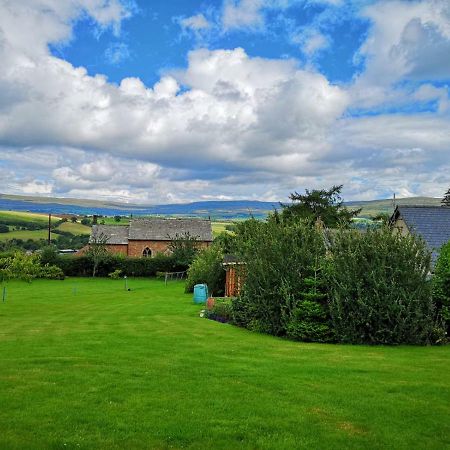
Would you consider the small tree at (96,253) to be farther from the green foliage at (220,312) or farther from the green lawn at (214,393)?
the green lawn at (214,393)

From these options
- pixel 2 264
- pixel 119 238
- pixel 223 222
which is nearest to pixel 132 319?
pixel 2 264

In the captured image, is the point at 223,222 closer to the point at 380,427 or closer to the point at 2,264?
the point at 2,264

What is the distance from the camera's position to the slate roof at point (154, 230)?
75.6 m

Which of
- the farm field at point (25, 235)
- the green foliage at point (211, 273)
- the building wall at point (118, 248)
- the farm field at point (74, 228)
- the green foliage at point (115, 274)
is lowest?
the green foliage at point (115, 274)

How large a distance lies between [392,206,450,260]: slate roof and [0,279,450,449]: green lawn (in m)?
13.6

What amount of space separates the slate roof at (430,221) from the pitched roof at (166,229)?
44005 mm

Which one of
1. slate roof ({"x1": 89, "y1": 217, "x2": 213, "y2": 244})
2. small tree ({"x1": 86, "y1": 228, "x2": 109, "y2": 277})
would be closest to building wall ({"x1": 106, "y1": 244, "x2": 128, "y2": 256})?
slate roof ({"x1": 89, "y1": 217, "x2": 213, "y2": 244})

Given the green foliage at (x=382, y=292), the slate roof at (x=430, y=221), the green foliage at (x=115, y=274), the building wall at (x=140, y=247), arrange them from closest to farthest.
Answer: the green foliage at (x=382, y=292)
the slate roof at (x=430, y=221)
the green foliage at (x=115, y=274)
the building wall at (x=140, y=247)

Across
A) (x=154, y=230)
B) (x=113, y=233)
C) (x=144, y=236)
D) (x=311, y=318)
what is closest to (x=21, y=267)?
(x=113, y=233)

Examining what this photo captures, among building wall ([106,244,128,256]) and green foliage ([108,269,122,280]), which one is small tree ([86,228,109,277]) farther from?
building wall ([106,244,128,256])

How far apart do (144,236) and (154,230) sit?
6.66ft

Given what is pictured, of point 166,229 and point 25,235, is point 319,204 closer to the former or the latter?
point 166,229

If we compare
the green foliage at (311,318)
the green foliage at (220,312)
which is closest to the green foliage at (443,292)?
the green foliage at (311,318)

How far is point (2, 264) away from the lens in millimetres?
55188
